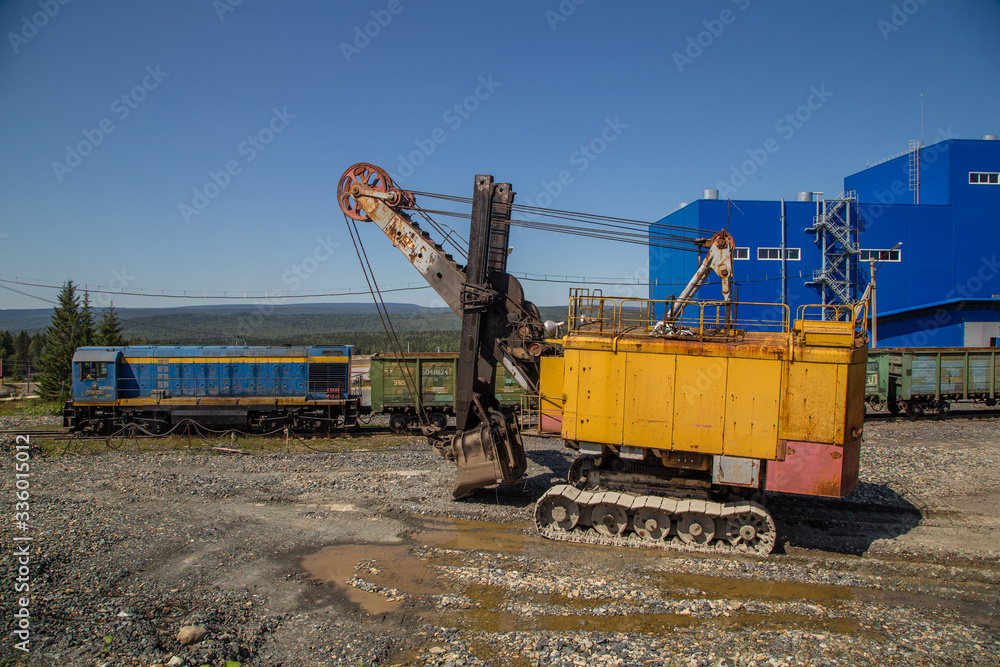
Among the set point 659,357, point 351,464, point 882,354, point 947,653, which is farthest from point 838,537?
point 882,354

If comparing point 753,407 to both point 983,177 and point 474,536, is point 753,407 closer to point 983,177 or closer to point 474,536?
point 474,536

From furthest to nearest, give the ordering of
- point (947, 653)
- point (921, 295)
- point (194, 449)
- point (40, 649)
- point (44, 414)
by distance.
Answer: point (921, 295) < point (44, 414) < point (194, 449) < point (947, 653) < point (40, 649)

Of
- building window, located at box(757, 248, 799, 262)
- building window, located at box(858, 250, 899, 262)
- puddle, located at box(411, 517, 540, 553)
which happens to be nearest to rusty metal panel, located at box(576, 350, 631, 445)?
puddle, located at box(411, 517, 540, 553)

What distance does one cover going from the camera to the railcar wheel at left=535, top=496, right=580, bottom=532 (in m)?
10.9

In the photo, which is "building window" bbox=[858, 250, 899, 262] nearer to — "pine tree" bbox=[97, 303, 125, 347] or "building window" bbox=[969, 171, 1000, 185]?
"building window" bbox=[969, 171, 1000, 185]

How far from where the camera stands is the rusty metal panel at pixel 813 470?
31.9 feet

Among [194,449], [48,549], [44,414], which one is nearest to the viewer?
[48,549]

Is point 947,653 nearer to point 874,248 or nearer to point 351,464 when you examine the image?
point 351,464

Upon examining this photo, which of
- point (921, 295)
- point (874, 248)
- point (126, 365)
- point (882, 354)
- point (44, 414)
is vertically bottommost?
point (44, 414)

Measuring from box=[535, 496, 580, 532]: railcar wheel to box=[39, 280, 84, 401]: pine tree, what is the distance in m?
32.1

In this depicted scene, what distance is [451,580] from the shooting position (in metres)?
9.16

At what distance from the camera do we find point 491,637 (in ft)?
24.2

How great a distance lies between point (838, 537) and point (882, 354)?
1674cm

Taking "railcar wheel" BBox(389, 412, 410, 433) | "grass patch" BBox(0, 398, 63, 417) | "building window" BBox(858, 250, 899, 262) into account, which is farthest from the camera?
"building window" BBox(858, 250, 899, 262)
